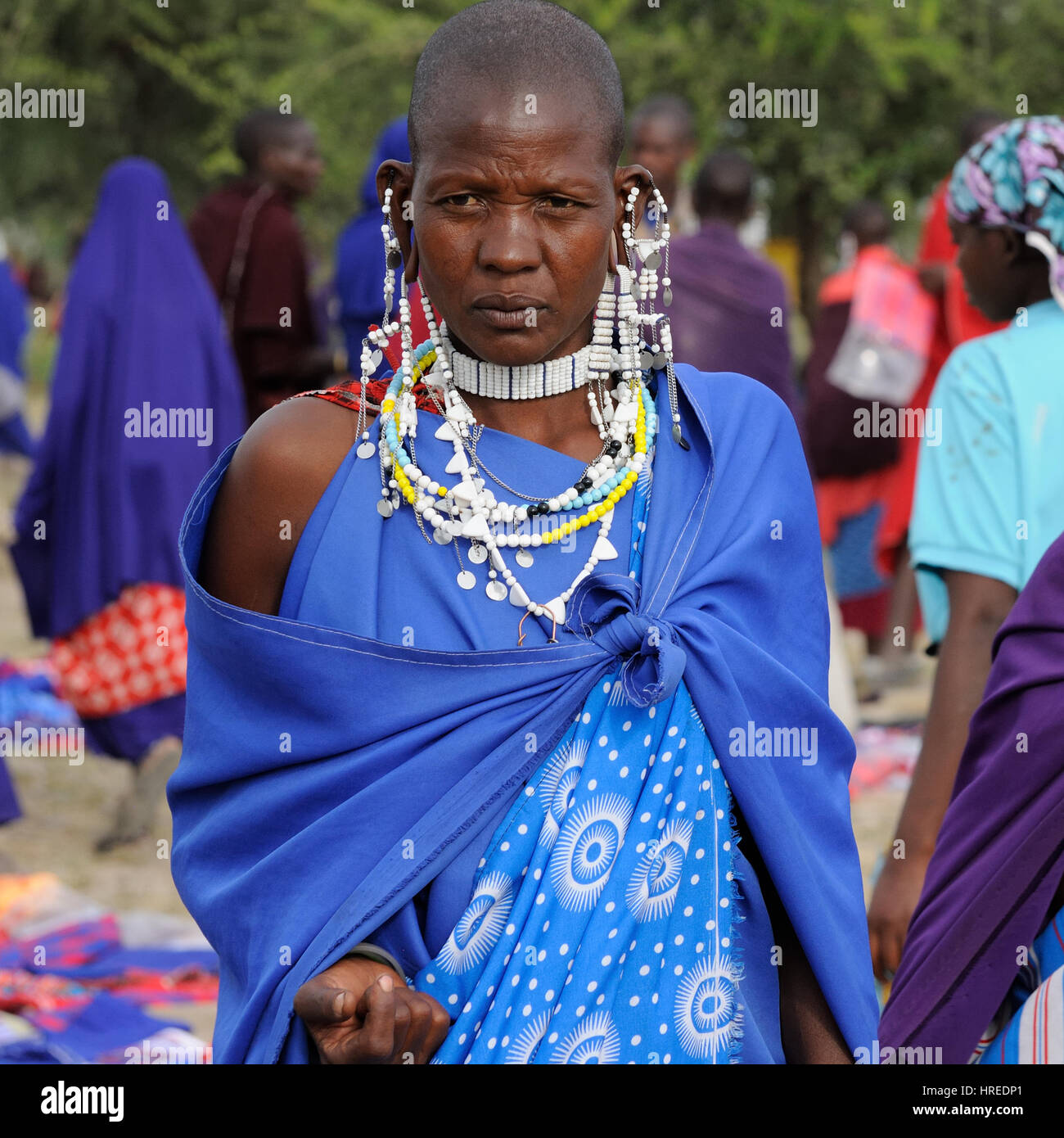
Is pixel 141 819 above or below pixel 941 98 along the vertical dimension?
below

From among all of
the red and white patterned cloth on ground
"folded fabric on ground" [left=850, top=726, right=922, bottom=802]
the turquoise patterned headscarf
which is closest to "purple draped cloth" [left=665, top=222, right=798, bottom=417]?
"folded fabric on ground" [left=850, top=726, right=922, bottom=802]

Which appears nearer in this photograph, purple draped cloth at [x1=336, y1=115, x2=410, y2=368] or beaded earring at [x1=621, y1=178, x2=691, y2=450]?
beaded earring at [x1=621, y1=178, x2=691, y2=450]

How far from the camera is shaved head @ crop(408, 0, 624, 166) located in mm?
2119

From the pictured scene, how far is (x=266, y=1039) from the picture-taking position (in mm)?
2062

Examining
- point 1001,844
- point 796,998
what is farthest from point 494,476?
point 1001,844

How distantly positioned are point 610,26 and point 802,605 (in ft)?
39.6

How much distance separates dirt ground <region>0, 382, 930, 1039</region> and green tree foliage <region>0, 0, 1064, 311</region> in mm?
6892

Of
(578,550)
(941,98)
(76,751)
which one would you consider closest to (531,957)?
(578,550)

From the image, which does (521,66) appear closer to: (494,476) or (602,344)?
(602,344)

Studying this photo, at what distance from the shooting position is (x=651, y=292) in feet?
7.60

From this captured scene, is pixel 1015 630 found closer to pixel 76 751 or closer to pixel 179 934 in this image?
pixel 179 934

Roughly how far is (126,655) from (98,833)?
929mm

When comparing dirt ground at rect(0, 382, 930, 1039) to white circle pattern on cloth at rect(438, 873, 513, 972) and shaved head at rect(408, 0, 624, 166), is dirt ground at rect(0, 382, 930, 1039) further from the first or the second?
shaved head at rect(408, 0, 624, 166)

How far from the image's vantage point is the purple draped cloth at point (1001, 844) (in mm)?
2662
